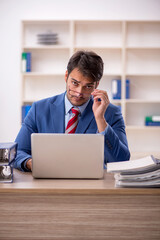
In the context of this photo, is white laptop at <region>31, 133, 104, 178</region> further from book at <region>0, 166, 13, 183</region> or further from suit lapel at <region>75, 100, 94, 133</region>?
suit lapel at <region>75, 100, 94, 133</region>

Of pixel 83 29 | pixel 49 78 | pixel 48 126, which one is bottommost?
pixel 48 126

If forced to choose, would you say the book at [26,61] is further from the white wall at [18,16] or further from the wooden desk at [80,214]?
the wooden desk at [80,214]

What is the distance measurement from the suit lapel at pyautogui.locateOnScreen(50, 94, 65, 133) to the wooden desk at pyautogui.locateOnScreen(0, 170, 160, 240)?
2.69 ft

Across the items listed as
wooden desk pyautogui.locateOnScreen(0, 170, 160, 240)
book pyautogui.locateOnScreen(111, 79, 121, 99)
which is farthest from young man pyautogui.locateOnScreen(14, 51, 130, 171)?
book pyautogui.locateOnScreen(111, 79, 121, 99)

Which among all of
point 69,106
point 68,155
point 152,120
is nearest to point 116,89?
point 152,120

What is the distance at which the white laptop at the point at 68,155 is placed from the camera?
57.1 inches

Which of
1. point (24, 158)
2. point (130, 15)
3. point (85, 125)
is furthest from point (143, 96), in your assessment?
point (24, 158)

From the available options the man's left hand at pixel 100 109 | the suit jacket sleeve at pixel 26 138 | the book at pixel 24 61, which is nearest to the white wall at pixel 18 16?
the book at pixel 24 61

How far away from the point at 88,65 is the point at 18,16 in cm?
323

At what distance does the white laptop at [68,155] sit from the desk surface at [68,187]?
0.04 meters

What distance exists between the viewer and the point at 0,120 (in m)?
4.93

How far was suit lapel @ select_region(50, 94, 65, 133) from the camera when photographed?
7.02 feet

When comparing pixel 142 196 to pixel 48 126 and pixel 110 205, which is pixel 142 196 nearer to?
pixel 110 205

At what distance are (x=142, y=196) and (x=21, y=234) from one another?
0.53m
